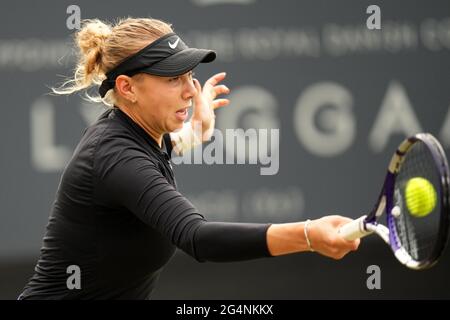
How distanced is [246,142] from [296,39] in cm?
63

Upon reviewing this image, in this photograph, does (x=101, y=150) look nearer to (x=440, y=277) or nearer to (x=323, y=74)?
(x=323, y=74)

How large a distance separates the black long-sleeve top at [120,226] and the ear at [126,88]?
6 cm

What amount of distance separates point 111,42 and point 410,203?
109cm

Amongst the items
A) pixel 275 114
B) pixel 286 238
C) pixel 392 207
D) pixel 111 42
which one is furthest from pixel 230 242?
pixel 275 114

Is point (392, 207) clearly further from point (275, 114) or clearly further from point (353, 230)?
point (275, 114)

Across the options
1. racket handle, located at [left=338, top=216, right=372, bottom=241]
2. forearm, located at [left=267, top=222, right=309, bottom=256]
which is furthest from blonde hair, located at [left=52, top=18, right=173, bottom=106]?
racket handle, located at [left=338, top=216, right=372, bottom=241]

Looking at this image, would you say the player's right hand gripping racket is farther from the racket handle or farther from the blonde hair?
the blonde hair

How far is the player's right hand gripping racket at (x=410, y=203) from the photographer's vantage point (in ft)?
7.76

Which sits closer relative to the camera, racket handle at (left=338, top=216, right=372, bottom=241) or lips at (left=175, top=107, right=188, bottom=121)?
racket handle at (left=338, top=216, right=372, bottom=241)

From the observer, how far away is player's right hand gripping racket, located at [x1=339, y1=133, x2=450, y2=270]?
7.76ft

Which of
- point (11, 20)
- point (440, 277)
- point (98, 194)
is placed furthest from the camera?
point (440, 277)

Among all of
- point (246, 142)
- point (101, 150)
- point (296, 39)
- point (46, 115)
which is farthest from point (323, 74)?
point (101, 150)

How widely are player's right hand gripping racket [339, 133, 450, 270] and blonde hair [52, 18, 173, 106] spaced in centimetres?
88

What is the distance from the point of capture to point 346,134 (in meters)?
5.41
